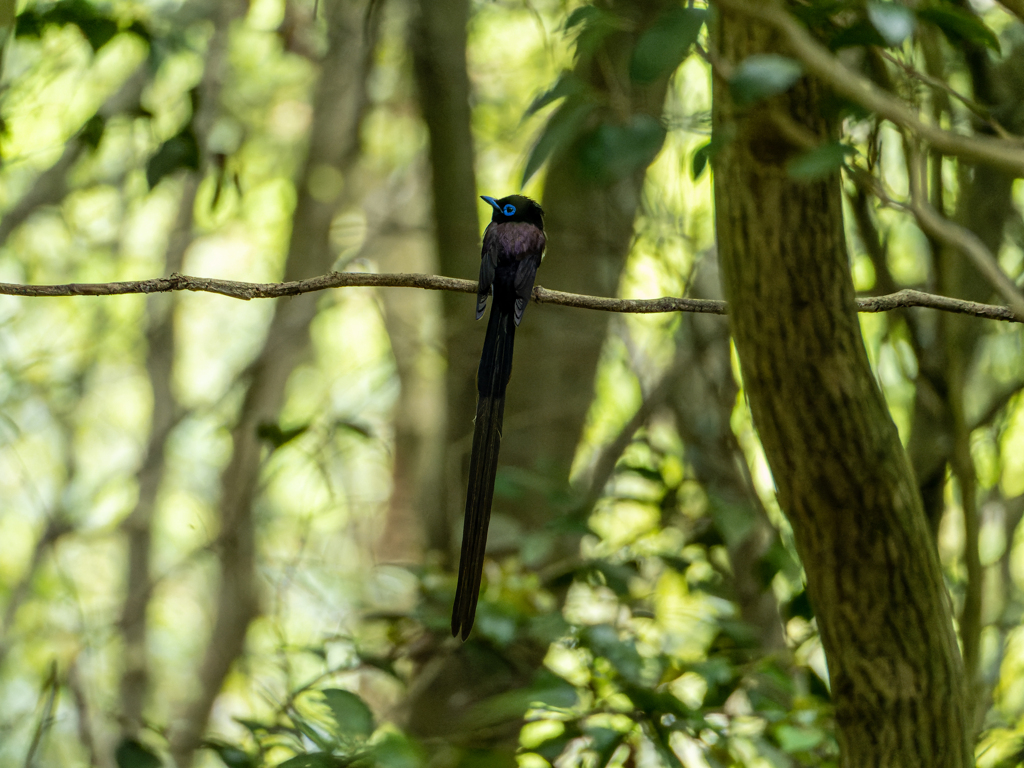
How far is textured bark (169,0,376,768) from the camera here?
4367 millimetres

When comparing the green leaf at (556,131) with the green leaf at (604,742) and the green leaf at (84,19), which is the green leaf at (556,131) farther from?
the green leaf at (604,742)

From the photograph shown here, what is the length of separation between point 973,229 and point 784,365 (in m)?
1.80

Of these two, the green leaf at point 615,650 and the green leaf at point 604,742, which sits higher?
the green leaf at point 615,650

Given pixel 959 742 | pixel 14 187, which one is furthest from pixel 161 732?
pixel 14 187

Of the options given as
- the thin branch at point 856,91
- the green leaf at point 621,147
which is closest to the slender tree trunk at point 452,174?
the green leaf at point 621,147

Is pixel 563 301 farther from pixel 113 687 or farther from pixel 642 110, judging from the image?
pixel 113 687

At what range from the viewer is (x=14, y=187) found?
6.39 m

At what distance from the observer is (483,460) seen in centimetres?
184

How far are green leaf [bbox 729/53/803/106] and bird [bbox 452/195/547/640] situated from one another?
0.74 meters

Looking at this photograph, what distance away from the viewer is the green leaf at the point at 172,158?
2.32 metres

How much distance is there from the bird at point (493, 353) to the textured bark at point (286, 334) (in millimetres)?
2179

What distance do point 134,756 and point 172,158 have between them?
1.45 m

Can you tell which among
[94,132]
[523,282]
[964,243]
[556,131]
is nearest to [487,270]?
[523,282]

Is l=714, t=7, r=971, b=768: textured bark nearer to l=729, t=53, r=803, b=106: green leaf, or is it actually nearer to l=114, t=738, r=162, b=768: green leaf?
l=729, t=53, r=803, b=106: green leaf
